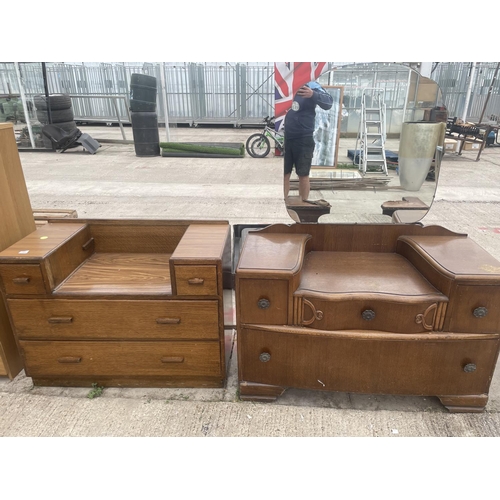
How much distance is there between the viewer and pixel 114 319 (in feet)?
6.73

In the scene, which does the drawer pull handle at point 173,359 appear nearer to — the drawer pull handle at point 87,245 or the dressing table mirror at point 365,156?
the drawer pull handle at point 87,245

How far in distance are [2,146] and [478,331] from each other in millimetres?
2702

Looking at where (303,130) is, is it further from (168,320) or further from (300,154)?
(168,320)

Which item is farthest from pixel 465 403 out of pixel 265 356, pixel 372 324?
pixel 265 356

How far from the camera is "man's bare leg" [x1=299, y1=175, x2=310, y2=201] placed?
2.49m

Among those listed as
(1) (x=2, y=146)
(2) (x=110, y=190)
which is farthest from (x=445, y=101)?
(2) (x=110, y=190)

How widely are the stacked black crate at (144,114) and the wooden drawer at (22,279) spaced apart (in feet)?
26.0

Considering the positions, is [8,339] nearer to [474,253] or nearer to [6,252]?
[6,252]

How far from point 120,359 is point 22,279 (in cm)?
66

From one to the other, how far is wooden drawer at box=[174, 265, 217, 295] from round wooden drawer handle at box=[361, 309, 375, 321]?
2.46 ft

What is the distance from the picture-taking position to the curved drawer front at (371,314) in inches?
73.0

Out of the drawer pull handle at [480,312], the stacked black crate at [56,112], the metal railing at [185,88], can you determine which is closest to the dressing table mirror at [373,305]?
the drawer pull handle at [480,312]

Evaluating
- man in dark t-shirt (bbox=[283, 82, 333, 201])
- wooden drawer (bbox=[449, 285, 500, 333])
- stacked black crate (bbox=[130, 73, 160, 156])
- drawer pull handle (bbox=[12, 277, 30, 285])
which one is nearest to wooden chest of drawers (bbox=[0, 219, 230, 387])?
drawer pull handle (bbox=[12, 277, 30, 285])

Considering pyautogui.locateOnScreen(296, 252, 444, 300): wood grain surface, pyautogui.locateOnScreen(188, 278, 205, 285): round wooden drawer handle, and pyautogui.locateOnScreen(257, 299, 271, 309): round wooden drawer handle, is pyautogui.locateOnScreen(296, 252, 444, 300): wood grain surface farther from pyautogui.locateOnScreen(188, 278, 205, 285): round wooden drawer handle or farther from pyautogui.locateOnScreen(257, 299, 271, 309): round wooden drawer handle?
pyautogui.locateOnScreen(188, 278, 205, 285): round wooden drawer handle
